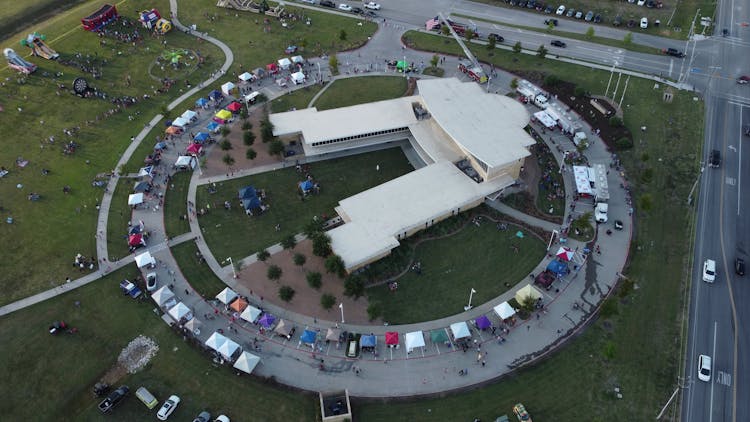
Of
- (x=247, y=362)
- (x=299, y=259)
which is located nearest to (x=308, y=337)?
(x=247, y=362)

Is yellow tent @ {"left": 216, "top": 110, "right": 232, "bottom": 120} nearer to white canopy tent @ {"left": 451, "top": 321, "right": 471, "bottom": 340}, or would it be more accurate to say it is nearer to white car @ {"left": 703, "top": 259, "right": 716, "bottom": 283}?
white canopy tent @ {"left": 451, "top": 321, "right": 471, "bottom": 340}

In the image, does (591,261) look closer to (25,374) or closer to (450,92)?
(450,92)

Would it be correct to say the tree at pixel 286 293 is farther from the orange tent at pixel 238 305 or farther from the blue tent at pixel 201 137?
the blue tent at pixel 201 137

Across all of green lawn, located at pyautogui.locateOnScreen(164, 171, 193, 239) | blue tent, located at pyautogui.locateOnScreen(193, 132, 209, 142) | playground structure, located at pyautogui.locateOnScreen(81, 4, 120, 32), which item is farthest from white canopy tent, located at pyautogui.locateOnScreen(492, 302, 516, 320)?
playground structure, located at pyautogui.locateOnScreen(81, 4, 120, 32)

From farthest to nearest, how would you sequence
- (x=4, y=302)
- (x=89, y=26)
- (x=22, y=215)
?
1. (x=89, y=26)
2. (x=22, y=215)
3. (x=4, y=302)

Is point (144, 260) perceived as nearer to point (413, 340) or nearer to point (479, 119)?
point (413, 340)

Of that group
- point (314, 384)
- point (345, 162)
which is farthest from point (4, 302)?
point (345, 162)

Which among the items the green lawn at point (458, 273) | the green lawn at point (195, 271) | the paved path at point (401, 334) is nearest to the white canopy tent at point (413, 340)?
the paved path at point (401, 334)

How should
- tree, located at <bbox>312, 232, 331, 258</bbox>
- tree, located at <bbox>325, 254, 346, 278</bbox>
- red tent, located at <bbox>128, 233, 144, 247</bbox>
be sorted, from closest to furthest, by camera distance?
tree, located at <bbox>325, 254, 346, 278</bbox> < tree, located at <bbox>312, 232, 331, 258</bbox> < red tent, located at <bbox>128, 233, 144, 247</bbox>
